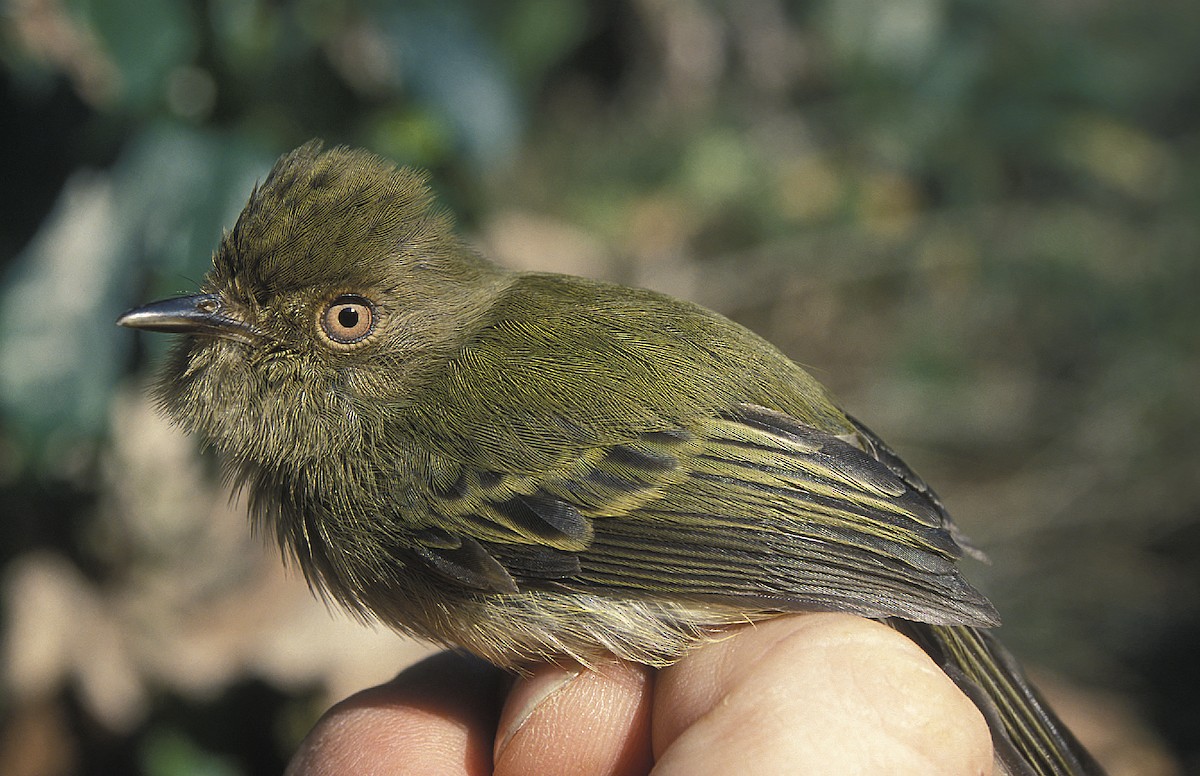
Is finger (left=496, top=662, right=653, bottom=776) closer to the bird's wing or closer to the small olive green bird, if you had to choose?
the small olive green bird

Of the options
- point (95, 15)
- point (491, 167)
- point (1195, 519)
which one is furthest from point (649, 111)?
point (95, 15)

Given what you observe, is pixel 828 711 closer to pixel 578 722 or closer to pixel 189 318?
pixel 578 722

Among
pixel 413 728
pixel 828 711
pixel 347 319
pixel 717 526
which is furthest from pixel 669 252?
pixel 828 711

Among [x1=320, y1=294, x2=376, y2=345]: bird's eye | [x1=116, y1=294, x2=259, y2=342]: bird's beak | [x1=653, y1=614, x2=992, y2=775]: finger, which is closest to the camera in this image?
[x1=653, y1=614, x2=992, y2=775]: finger

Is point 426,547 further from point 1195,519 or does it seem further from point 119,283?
point 1195,519

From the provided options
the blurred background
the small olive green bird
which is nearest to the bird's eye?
the small olive green bird

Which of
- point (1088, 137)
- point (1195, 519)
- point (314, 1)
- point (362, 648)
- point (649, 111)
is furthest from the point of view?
point (649, 111)
